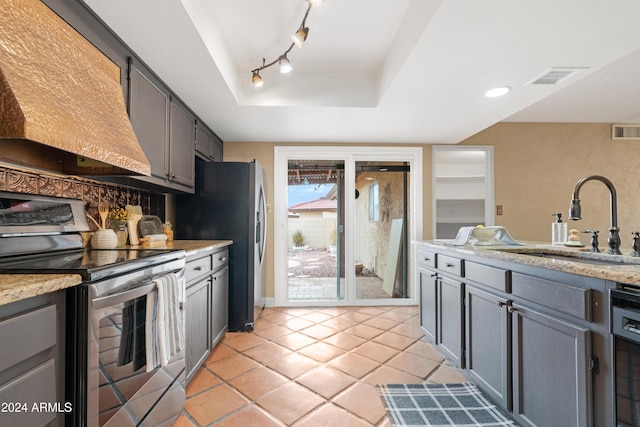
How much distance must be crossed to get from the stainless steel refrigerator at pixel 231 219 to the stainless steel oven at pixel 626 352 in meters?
2.57

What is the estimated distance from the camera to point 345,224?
393 cm

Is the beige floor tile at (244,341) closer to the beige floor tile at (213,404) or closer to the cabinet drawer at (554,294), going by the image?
the beige floor tile at (213,404)

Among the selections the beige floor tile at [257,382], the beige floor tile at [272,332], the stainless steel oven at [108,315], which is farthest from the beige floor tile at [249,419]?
the beige floor tile at [272,332]

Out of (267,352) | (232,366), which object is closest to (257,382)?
(232,366)

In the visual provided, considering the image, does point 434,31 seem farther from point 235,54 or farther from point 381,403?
point 381,403

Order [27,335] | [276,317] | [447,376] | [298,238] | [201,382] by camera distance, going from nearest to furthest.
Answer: [27,335] → [201,382] → [447,376] → [276,317] → [298,238]

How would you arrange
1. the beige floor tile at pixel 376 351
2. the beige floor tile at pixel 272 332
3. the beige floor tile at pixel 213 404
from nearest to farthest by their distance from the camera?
the beige floor tile at pixel 213 404 → the beige floor tile at pixel 376 351 → the beige floor tile at pixel 272 332

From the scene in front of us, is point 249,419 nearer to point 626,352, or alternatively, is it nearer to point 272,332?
point 272,332

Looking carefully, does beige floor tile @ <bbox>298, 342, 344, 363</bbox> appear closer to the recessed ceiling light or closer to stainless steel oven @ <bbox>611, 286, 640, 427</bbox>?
stainless steel oven @ <bbox>611, 286, 640, 427</bbox>

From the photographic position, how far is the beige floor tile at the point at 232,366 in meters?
2.14

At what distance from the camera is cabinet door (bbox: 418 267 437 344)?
8.46 feet

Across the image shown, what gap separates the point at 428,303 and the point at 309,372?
4.03 feet

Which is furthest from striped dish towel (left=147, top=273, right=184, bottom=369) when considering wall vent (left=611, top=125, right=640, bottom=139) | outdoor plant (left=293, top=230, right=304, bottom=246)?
wall vent (left=611, top=125, right=640, bottom=139)

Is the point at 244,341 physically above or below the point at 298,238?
below
